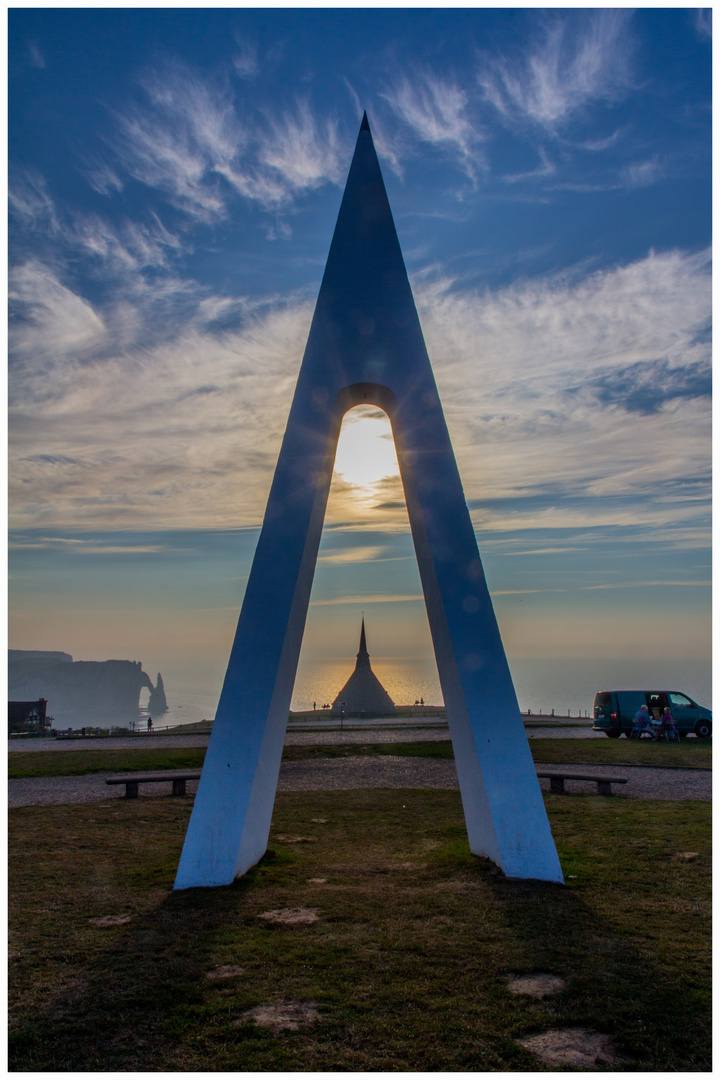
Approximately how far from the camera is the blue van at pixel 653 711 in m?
21.4

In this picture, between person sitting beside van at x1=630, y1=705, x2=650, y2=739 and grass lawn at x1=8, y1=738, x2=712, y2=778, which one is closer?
grass lawn at x1=8, y1=738, x2=712, y2=778

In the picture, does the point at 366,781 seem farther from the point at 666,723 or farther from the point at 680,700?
the point at 680,700

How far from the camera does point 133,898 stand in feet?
22.0

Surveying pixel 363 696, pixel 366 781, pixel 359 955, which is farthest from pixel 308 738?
pixel 359 955

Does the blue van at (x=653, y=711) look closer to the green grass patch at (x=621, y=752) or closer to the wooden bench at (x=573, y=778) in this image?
the green grass patch at (x=621, y=752)

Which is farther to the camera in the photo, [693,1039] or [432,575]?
[432,575]

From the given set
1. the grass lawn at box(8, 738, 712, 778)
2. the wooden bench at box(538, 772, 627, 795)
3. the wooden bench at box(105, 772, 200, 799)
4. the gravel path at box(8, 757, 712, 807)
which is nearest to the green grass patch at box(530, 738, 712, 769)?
the grass lawn at box(8, 738, 712, 778)

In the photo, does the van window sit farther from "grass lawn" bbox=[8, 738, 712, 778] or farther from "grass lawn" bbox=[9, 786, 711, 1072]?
"grass lawn" bbox=[9, 786, 711, 1072]

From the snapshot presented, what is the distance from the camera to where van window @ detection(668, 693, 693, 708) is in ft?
71.0

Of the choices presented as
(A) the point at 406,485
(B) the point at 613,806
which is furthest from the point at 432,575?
(B) the point at 613,806

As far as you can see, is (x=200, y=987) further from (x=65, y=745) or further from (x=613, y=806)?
(x=65, y=745)

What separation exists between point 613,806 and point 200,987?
29.0 ft

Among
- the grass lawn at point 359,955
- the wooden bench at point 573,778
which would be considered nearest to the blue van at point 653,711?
the wooden bench at point 573,778

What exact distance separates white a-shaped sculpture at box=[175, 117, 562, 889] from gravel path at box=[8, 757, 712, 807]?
595cm
